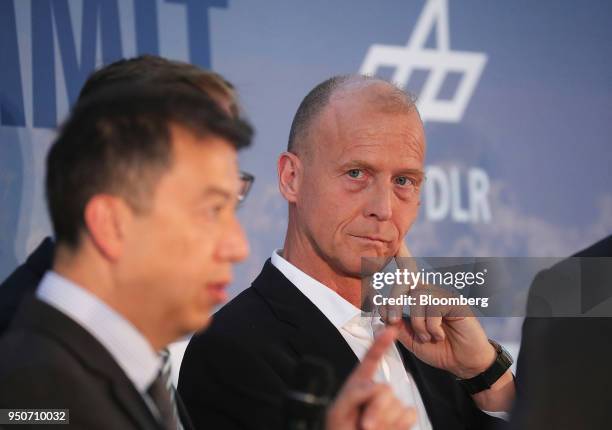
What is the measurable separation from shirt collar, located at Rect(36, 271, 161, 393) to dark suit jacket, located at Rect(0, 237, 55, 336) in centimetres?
38

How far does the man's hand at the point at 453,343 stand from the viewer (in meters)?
2.74

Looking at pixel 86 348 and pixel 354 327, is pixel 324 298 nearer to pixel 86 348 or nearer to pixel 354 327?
pixel 354 327

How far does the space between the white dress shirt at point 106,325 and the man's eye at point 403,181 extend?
1.49m

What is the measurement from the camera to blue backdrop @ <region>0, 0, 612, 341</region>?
3324 mm

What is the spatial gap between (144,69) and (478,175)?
2067 mm

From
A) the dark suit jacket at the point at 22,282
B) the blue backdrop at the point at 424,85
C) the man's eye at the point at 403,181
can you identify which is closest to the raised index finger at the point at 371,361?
the dark suit jacket at the point at 22,282

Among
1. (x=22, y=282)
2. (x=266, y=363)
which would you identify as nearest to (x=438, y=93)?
(x=266, y=363)

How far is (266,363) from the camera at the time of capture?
2.55 m

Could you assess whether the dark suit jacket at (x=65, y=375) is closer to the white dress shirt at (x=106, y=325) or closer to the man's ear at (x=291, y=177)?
the white dress shirt at (x=106, y=325)

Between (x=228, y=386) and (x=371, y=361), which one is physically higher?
(x=371, y=361)

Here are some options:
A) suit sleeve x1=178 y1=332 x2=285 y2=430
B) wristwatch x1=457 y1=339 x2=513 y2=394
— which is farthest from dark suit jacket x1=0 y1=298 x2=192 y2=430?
wristwatch x1=457 y1=339 x2=513 y2=394

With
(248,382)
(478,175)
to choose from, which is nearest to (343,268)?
(248,382)

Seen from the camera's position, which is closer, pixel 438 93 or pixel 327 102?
pixel 327 102

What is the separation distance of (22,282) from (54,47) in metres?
1.61
